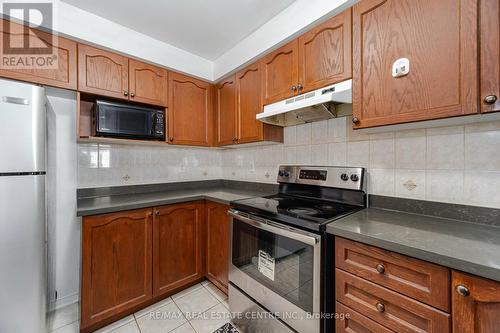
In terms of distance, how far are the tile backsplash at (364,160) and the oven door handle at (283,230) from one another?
0.66 metres

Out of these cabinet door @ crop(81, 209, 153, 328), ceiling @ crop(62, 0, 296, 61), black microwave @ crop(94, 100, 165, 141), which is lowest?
cabinet door @ crop(81, 209, 153, 328)

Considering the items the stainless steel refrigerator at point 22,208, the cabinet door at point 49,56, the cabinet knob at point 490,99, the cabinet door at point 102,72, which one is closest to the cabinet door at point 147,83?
the cabinet door at point 102,72

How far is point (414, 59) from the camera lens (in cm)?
102

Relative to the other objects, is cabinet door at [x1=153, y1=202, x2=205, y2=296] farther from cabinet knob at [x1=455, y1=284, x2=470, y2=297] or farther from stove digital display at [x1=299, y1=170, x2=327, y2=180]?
cabinet knob at [x1=455, y1=284, x2=470, y2=297]

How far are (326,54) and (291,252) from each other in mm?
1275

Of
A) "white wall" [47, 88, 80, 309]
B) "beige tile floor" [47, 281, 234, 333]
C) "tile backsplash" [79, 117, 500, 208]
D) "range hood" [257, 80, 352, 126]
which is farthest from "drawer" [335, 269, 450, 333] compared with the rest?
"white wall" [47, 88, 80, 309]

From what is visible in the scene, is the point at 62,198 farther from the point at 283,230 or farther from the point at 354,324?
the point at 354,324

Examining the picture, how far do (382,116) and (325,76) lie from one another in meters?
0.47

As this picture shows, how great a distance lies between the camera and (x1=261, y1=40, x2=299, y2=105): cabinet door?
160 cm

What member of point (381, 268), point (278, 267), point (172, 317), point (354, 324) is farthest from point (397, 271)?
point (172, 317)

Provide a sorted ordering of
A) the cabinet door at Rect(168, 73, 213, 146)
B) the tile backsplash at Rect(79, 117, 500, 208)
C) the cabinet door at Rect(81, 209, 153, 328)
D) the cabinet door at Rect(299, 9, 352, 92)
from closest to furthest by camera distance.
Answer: the tile backsplash at Rect(79, 117, 500, 208), the cabinet door at Rect(299, 9, 352, 92), the cabinet door at Rect(81, 209, 153, 328), the cabinet door at Rect(168, 73, 213, 146)

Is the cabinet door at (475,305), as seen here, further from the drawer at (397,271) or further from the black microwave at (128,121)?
the black microwave at (128,121)

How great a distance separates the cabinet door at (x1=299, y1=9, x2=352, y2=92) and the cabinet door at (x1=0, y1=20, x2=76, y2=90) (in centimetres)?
171

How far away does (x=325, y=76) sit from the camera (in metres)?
1.40
